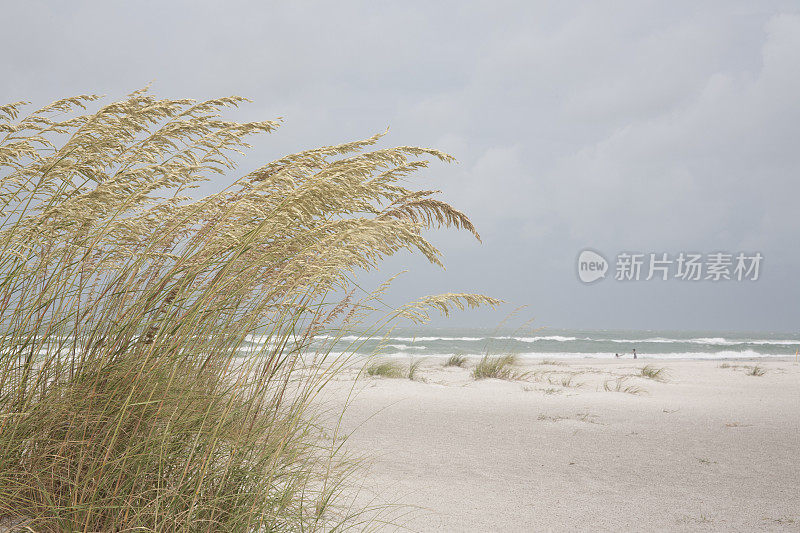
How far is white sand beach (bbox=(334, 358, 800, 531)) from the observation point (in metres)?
3.43

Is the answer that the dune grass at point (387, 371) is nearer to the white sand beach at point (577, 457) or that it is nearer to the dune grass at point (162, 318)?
the white sand beach at point (577, 457)

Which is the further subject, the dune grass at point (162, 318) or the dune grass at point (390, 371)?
the dune grass at point (390, 371)

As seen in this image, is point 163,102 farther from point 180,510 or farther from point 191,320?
point 180,510

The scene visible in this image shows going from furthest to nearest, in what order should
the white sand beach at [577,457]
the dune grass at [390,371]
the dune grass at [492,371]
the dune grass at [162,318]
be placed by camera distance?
the dune grass at [492,371], the dune grass at [390,371], the white sand beach at [577,457], the dune grass at [162,318]

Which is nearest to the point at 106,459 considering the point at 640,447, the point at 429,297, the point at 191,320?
the point at 191,320

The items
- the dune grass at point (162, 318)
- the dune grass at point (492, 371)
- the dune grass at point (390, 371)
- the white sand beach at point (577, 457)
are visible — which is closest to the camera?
the dune grass at point (162, 318)

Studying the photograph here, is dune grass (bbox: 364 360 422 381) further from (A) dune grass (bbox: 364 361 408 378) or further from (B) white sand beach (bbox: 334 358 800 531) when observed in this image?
(B) white sand beach (bbox: 334 358 800 531)

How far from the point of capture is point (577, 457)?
475 cm

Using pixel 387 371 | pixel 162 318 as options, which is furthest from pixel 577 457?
pixel 387 371

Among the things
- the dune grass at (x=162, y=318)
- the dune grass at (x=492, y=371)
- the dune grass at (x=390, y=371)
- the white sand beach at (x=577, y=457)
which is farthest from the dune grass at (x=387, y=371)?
the dune grass at (x=162, y=318)

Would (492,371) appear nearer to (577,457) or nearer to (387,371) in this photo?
(387,371)

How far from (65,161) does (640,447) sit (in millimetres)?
4963

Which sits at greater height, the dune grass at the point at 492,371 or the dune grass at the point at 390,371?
the dune grass at the point at 492,371

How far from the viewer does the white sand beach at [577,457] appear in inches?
135
